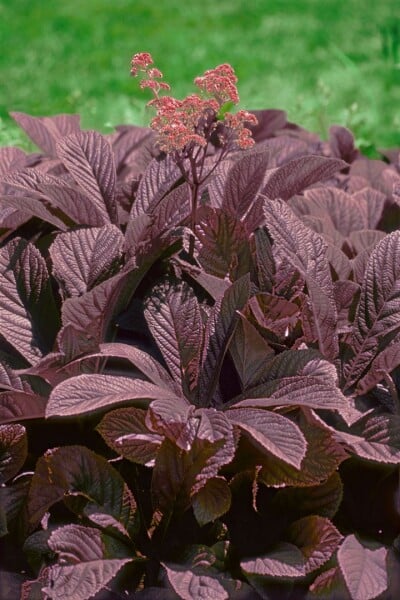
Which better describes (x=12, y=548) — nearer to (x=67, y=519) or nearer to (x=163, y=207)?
(x=67, y=519)

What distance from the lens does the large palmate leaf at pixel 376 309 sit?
1631mm

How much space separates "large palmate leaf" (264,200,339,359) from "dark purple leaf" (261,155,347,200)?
0.22 meters

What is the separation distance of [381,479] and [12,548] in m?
0.64

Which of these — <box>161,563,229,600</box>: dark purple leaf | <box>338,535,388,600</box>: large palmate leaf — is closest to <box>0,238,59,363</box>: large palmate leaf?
<box>161,563,229,600</box>: dark purple leaf

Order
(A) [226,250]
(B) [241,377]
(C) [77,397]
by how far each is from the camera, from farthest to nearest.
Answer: (A) [226,250] < (B) [241,377] < (C) [77,397]

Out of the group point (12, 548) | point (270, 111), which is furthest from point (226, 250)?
point (270, 111)

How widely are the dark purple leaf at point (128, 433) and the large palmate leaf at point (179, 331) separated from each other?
14 cm

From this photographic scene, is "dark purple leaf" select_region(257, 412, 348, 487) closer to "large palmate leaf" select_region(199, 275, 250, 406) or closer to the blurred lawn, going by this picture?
"large palmate leaf" select_region(199, 275, 250, 406)

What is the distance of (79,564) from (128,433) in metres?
0.21

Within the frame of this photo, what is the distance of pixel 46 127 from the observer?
2.59m

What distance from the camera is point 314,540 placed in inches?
56.7

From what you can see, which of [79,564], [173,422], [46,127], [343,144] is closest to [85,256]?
[173,422]

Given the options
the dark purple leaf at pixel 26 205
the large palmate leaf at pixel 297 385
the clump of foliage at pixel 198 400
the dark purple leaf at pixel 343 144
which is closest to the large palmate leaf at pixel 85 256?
the clump of foliage at pixel 198 400

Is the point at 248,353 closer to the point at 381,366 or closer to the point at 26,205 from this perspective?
the point at 381,366
